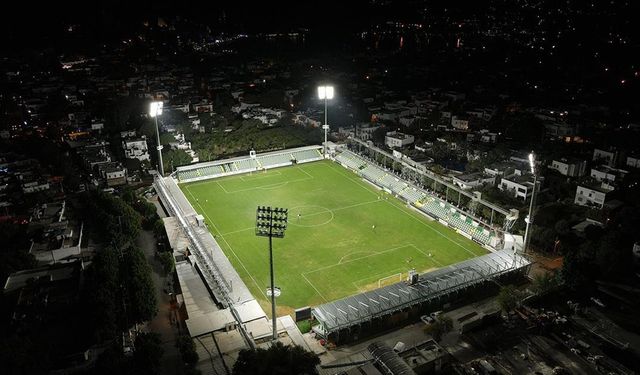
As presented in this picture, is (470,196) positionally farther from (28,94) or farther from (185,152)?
(28,94)

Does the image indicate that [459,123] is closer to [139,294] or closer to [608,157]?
[608,157]

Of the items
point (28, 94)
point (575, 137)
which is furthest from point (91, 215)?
point (28, 94)

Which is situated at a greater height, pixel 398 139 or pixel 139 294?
pixel 398 139

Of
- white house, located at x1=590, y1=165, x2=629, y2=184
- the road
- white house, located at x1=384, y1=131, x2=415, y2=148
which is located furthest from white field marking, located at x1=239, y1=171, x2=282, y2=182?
white house, located at x1=590, y1=165, x2=629, y2=184

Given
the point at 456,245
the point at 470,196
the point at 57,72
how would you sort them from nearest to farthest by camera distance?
the point at 456,245
the point at 470,196
the point at 57,72

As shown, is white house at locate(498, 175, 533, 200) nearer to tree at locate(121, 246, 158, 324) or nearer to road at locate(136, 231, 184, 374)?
road at locate(136, 231, 184, 374)

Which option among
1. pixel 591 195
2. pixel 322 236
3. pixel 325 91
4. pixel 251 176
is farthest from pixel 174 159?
pixel 591 195
